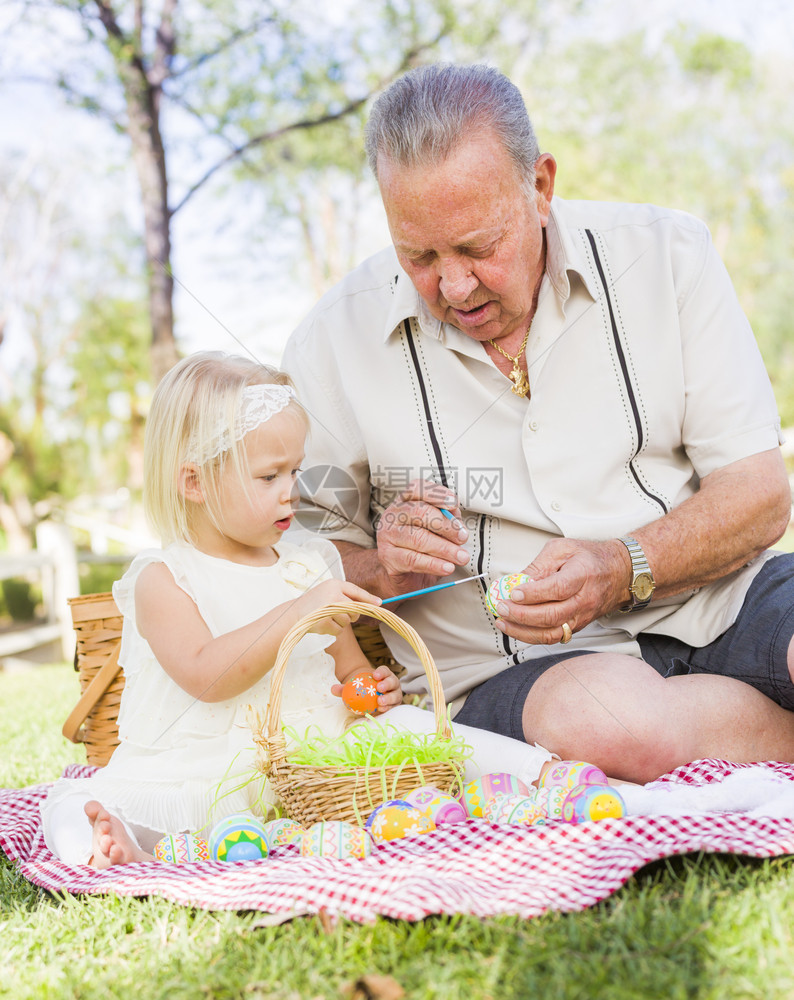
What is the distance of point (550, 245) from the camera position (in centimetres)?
257

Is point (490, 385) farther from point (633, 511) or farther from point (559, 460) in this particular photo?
point (633, 511)

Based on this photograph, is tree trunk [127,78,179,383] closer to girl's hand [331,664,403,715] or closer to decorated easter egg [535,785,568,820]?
girl's hand [331,664,403,715]

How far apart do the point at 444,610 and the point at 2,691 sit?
14.2 ft

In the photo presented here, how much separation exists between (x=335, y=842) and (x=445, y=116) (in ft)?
5.73

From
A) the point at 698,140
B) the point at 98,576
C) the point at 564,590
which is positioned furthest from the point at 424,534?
the point at 698,140

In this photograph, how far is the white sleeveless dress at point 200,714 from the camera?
2215mm

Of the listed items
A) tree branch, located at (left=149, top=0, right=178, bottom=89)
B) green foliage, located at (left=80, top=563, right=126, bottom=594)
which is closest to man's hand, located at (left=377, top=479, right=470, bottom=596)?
tree branch, located at (left=149, top=0, right=178, bottom=89)

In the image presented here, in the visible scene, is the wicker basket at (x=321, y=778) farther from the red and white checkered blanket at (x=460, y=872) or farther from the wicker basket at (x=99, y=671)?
the wicker basket at (x=99, y=671)

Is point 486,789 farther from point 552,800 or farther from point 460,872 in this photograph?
point 460,872

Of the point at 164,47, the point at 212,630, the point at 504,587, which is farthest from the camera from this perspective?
the point at 164,47

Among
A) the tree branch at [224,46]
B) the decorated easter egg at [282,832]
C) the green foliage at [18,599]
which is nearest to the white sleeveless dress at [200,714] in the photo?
the decorated easter egg at [282,832]

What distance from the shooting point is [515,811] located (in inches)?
77.6

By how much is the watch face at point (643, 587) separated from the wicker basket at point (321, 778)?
0.65 m

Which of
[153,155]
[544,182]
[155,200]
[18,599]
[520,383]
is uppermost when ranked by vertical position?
[153,155]
